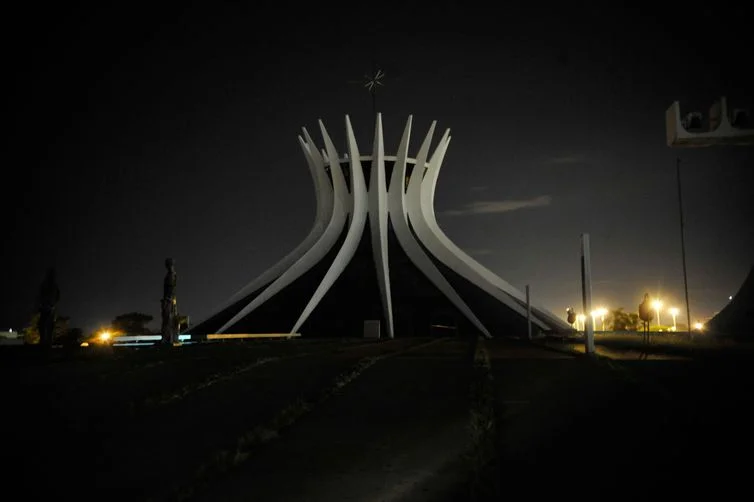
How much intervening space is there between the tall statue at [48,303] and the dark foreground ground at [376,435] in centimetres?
872

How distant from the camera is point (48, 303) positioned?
1780cm

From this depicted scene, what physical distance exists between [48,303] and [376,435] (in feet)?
48.7

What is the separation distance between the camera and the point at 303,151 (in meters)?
47.0

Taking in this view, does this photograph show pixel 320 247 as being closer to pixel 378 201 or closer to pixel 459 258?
pixel 378 201

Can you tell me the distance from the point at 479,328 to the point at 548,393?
3112cm

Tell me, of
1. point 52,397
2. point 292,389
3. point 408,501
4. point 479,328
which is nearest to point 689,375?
point 292,389

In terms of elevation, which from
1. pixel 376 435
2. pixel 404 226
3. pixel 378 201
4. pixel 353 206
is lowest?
pixel 376 435

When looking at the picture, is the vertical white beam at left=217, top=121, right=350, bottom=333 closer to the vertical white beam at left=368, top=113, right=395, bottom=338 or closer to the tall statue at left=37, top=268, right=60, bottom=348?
the vertical white beam at left=368, top=113, right=395, bottom=338

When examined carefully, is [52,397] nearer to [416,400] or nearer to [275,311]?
[416,400]

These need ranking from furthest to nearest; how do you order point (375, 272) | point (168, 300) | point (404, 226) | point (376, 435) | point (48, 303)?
point (404, 226)
point (375, 272)
point (168, 300)
point (48, 303)
point (376, 435)

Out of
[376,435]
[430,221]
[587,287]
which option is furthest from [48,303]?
[430,221]

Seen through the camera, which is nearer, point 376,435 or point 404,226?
point 376,435

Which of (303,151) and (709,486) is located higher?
(303,151)

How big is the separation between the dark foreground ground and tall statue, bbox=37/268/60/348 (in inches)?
343
